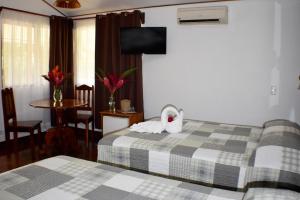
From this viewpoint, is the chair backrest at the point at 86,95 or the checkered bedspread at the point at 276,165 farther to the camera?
the chair backrest at the point at 86,95

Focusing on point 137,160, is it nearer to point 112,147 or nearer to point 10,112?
point 112,147

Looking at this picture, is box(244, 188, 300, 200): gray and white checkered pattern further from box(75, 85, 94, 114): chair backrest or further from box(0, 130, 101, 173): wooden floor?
box(75, 85, 94, 114): chair backrest

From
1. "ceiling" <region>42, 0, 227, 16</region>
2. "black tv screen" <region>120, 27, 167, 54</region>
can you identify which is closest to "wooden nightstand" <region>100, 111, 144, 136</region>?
"black tv screen" <region>120, 27, 167, 54</region>

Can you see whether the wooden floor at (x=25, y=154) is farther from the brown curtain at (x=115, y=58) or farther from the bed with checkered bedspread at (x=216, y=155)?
the bed with checkered bedspread at (x=216, y=155)

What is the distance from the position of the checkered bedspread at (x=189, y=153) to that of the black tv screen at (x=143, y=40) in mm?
1855

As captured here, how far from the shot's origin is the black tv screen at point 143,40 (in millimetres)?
4191

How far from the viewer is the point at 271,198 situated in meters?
1.18

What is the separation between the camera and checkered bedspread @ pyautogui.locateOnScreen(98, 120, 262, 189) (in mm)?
1986

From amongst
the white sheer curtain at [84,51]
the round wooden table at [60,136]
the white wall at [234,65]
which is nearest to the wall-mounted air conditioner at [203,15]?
the white wall at [234,65]

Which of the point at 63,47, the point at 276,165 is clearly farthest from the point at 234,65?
the point at 63,47

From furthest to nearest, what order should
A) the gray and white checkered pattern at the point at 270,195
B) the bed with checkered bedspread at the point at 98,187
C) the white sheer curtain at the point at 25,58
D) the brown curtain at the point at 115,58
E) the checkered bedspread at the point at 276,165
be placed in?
the brown curtain at the point at 115,58 < the white sheer curtain at the point at 25,58 < the checkered bedspread at the point at 276,165 < the bed with checkered bedspread at the point at 98,187 < the gray and white checkered pattern at the point at 270,195

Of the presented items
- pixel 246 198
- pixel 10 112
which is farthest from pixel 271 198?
pixel 10 112

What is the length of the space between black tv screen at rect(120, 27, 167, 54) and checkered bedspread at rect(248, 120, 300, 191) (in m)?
2.57

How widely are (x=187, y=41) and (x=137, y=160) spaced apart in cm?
244
